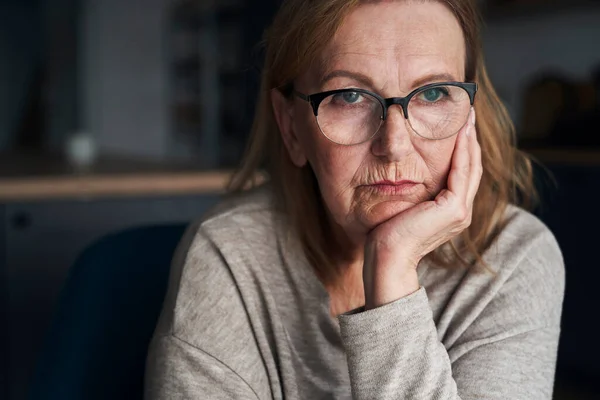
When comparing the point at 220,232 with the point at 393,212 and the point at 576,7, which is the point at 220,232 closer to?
the point at 393,212

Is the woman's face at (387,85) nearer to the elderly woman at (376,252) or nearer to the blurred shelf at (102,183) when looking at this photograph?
the elderly woman at (376,252)

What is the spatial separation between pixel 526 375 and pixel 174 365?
46 centimetres

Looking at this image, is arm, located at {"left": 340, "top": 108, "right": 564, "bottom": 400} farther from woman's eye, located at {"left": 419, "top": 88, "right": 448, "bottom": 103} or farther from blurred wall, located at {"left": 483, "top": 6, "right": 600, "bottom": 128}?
blurred wall, located at {"left": 483, "top": 6, "right": 600, "bottom": 128}

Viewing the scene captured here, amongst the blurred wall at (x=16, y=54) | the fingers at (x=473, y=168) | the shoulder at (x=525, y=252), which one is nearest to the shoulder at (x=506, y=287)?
the shoulder at (x=525, y=252)

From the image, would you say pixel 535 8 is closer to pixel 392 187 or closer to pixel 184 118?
pixel 392 187

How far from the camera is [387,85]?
100cm

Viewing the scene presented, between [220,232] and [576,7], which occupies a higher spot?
[576,7]

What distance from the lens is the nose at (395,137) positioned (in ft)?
3.23

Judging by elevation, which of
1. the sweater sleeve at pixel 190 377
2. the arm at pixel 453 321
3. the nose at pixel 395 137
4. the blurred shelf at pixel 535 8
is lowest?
the sweater sleeve at pixel 190 377

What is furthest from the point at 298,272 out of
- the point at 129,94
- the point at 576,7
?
the point at 129,94

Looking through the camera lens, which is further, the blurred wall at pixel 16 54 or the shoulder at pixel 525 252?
the blurred wall at pixel 16 54

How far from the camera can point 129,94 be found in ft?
24.2

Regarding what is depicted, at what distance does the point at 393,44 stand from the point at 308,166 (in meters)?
0.31

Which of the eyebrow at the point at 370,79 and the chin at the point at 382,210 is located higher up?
the eyebrow at the point at 370,79
